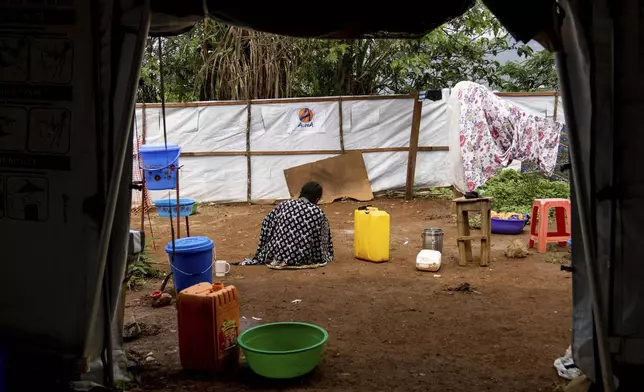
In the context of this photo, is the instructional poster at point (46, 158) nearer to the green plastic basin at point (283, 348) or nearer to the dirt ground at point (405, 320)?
the dirt ground at point (405, 320)

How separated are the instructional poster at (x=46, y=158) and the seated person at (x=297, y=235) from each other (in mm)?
3763

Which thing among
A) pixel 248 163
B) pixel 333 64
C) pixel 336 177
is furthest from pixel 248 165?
pixel 333 64

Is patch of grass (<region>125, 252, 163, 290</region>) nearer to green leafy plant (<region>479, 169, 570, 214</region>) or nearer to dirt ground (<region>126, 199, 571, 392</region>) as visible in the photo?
dirt ground (<region>126, 199, 571, 392</region>)

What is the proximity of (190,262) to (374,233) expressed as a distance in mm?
2587

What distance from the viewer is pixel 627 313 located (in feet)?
9.16

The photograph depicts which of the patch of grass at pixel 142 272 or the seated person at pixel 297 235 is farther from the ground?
the seated person at pixel 297 235

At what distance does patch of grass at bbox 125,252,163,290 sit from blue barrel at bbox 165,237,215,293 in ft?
3.53

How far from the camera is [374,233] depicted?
7055mm

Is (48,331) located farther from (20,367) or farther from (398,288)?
(398,288)

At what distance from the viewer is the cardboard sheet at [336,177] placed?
1152 cm

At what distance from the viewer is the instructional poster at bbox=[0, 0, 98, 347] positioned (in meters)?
2.97

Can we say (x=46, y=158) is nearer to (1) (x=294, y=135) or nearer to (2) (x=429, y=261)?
(2) (x=429, y=261)

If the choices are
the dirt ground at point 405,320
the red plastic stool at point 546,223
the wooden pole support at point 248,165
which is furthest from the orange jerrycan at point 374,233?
the wooden pole support at point 248,165

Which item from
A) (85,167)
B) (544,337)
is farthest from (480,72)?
(85,167)
